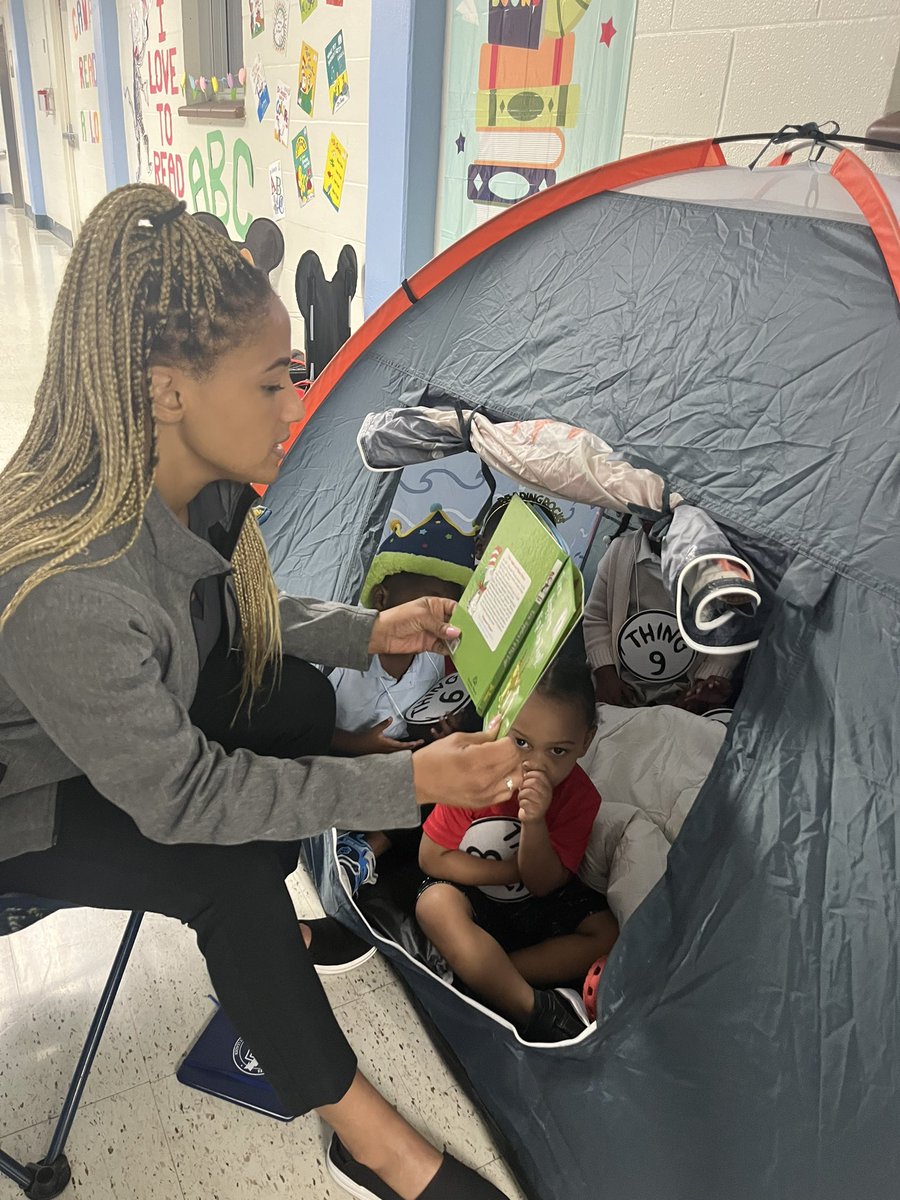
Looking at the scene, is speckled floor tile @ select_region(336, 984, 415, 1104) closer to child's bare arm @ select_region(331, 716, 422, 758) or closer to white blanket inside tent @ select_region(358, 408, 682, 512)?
child's bare arm @ select_region(331, 716, 422, 758)

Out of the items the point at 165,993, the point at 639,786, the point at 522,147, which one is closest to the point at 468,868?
the point at 639,786

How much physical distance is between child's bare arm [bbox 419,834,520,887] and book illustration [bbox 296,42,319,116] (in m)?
2.46

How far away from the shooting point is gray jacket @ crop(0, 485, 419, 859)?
66 centimetres

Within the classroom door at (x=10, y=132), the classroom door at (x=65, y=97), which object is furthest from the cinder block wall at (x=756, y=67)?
the classroom door at (x=10, y=132)

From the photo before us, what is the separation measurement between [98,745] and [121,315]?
0.32m

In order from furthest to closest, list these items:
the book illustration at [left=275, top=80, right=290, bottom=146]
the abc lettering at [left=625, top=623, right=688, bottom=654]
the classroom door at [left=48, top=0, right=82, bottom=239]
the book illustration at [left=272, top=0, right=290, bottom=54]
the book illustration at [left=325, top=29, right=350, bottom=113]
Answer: the classroom door at [left=48, top=0, right=82, bottom=239], the book illustration at [left=275, top=80, right=290, bottom=146], the book illustration at [left=272, top=0, right=290, bottom=54], the book illustration at [left=325, top=29, right=350, bottom=113], the abc lettering at [left=625, top=623, right=688, bottom=654]

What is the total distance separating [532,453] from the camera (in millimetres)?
923

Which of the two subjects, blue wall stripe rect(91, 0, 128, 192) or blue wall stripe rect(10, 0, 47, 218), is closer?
blue wall stripe rect(91, 0, 128, 192)

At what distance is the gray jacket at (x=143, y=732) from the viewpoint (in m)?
0.66

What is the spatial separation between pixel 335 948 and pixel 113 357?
776mm

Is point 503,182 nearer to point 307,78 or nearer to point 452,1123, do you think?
point 307,78

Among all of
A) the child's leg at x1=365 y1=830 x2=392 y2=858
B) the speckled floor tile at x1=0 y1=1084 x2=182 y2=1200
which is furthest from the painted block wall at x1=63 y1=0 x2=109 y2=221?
the speckled floor tile at x1=0 y1=1084 x2=182 y2=1200

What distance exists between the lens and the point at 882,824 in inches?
25.9

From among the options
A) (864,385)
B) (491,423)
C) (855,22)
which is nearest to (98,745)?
(491,423)
